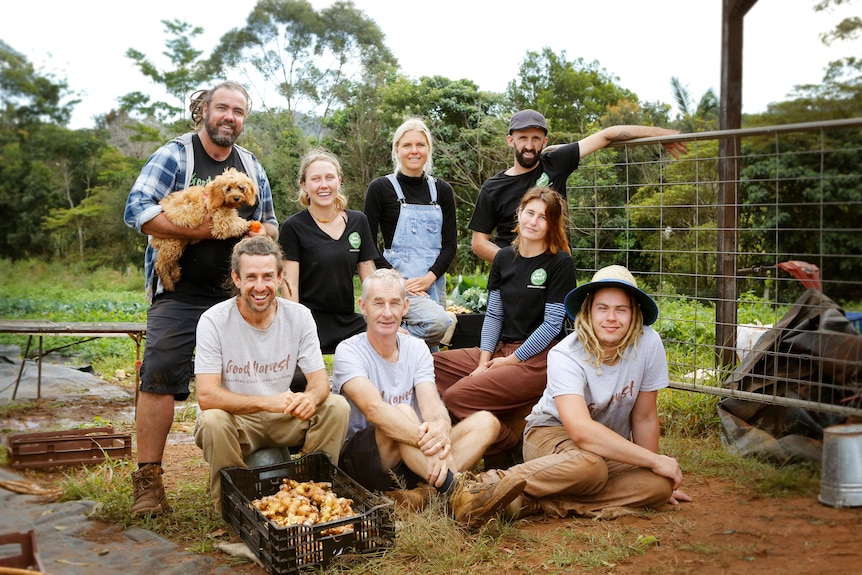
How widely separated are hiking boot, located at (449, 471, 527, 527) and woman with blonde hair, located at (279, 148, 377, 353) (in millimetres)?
1126

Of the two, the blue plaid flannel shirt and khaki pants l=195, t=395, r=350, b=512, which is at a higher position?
the blue plaid flannel shirt

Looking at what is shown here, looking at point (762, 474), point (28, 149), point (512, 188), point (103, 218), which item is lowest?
point (762, 474)

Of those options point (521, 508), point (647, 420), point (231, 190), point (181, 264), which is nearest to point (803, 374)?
point (647, 420)

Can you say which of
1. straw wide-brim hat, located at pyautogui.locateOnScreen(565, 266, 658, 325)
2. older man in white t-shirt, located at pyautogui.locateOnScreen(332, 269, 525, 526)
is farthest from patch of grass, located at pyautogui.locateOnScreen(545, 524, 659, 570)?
straw wide-brim hat, located at pyautogui.locateOnScreen(565, 266, 658, 325)

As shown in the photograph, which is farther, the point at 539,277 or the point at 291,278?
the point at 291,278

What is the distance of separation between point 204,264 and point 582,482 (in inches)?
70.2

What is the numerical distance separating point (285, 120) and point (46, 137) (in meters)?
1.57

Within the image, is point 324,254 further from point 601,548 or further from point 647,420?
point 601,548

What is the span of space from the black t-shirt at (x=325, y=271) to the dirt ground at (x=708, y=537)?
46.6 inches

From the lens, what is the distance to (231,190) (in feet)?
10.1

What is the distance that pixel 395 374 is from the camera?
3021mm

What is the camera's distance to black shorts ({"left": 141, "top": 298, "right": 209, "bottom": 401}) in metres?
2.91

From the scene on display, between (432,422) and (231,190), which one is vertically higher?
(231,190)

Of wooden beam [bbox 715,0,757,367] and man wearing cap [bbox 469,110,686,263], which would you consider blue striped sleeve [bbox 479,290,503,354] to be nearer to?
man wearing cap [bbox 469,110,686,263]
